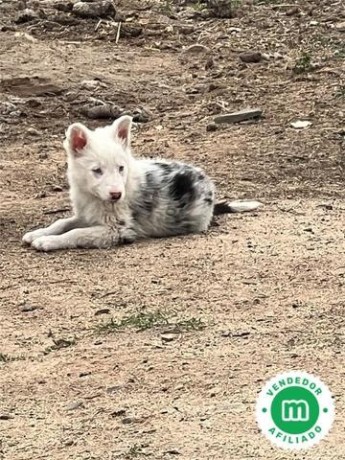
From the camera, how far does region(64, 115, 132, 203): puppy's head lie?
30.1 ft

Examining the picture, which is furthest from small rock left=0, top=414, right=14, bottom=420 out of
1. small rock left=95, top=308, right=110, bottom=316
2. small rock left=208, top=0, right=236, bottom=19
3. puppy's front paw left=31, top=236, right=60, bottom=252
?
small rock left=208, top=0, right=236, bottom=19

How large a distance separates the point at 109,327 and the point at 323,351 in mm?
1326

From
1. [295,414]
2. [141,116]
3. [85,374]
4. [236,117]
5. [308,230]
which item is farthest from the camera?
[141,116]

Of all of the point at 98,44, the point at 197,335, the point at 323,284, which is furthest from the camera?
the point at 98,44

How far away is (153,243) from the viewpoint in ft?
30.5

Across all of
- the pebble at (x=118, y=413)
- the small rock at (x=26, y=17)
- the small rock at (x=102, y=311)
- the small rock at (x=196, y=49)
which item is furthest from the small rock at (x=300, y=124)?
the pebble at (x=118, y=413)

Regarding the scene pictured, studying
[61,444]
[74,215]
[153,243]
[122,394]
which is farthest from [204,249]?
[61,444]

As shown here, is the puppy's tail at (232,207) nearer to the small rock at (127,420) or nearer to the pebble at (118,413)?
the pebble at (118,413)

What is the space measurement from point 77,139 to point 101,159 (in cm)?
24

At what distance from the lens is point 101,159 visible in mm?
9234

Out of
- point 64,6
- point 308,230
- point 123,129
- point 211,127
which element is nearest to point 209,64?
point 211,127

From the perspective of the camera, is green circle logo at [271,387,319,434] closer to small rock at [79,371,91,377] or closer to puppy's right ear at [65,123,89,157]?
small rock at [79,371,91,377]

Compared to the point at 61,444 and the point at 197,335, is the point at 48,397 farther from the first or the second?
the point at 197,335

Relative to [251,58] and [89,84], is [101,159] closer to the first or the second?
[89,84]
